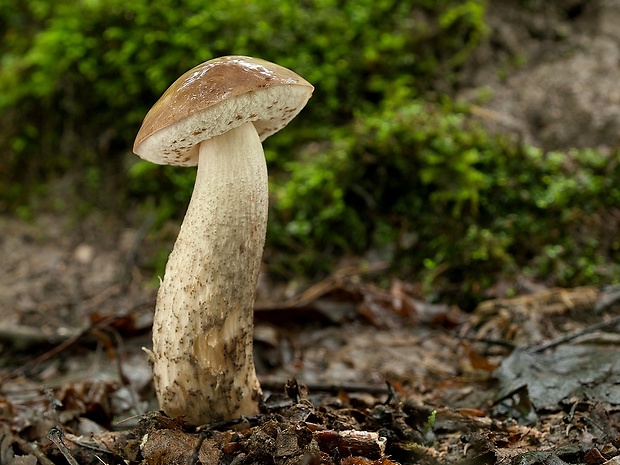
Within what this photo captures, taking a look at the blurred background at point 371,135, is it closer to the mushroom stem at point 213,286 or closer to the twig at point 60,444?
the mushroom stem at point 213,286

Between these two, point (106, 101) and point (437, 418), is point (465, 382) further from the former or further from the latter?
point (106, 101)

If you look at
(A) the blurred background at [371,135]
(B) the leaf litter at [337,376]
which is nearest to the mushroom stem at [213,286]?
(B) the leaf litter at [337,376]

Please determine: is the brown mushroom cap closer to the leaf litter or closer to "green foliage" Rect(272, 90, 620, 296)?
the leaf litter

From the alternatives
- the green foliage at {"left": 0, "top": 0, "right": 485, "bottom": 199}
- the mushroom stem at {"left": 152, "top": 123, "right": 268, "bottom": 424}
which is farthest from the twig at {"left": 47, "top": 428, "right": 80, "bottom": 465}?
the green foliage at {"left": 0, "top": 0, "right": 485, "bottom": 199}

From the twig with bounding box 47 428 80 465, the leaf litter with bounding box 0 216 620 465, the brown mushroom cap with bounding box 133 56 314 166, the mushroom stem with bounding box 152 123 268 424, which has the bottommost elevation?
the leaf litter with bounding box 0 216 620 465

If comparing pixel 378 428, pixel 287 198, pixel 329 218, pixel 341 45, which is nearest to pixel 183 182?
pixel 287 198
